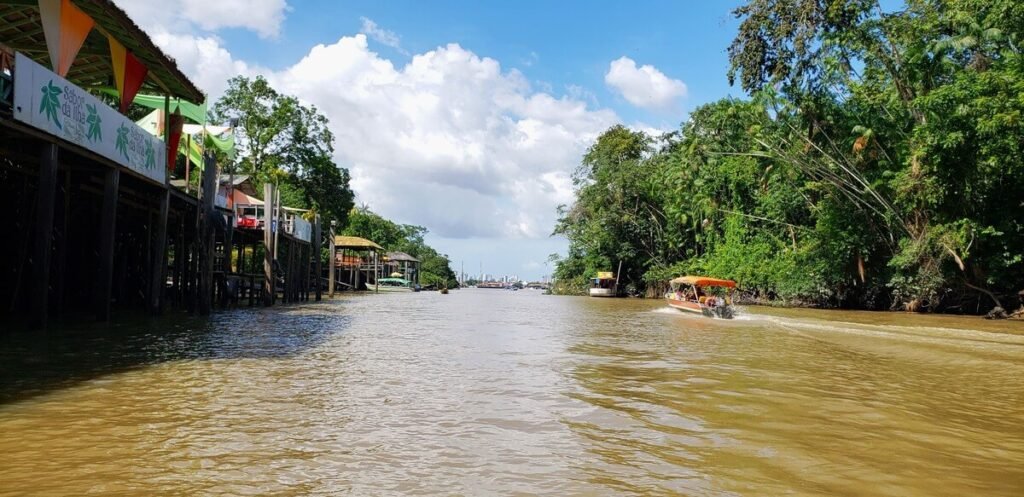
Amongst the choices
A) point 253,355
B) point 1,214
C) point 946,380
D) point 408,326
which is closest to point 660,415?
point 946,380

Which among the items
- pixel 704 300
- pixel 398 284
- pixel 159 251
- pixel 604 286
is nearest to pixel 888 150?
pixel 704 300

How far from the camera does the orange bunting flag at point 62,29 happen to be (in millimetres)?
10830

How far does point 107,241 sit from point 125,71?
3634 millimetres

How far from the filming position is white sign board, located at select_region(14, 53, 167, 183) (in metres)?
10.1

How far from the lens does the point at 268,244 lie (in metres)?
24.7

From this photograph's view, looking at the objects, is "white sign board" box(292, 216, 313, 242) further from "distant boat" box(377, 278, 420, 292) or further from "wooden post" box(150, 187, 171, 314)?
"distant boat" box(377, 278, 420, 292)

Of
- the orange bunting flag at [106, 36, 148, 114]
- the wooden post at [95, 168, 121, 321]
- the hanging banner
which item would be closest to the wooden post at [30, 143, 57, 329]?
the wooden post at [95, 168, 121, 321]

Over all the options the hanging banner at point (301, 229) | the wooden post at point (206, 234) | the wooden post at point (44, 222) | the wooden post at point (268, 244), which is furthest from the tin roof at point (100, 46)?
the hanging banner at point (301, 229)

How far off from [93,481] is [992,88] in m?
28.5

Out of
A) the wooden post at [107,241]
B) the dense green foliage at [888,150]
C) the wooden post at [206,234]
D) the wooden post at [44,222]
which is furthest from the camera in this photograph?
the dense green foliage at [888,150]

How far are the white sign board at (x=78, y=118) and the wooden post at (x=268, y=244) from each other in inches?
335

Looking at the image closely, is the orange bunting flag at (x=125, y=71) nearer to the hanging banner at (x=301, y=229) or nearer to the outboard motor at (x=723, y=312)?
the hanging banner at (x=301, y=229)

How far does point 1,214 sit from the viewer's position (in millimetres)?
15148

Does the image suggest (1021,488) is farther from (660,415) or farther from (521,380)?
(521,380)
